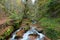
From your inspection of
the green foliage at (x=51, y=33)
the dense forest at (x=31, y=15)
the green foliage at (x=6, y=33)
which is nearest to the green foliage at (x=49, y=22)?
the dense forest at (x=31, y=15)

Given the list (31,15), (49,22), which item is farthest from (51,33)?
(31,15)

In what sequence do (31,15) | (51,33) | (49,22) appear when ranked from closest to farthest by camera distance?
(51,33), (49,22), (31,15)

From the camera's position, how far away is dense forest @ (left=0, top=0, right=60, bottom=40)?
10.5 meters

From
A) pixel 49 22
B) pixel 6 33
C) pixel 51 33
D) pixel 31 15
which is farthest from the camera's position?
pixel 31 15

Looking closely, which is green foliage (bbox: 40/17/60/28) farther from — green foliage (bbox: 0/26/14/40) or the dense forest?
green foliage (bbox: 0/26/14/40)

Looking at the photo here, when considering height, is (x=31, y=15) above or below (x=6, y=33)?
below

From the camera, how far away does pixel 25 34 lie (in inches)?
420

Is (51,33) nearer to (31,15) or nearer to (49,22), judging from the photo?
(49,22)

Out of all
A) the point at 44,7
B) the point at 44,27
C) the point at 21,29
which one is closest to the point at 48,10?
the point at 44,7

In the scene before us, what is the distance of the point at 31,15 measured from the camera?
15.1 metres

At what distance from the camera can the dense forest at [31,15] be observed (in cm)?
1048

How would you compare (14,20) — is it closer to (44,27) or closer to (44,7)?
(44,27)

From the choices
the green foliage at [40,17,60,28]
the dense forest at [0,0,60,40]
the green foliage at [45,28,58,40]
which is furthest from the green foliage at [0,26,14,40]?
the green foliage at [40,17,60,28]

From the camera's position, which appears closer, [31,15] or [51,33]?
[51,33]
